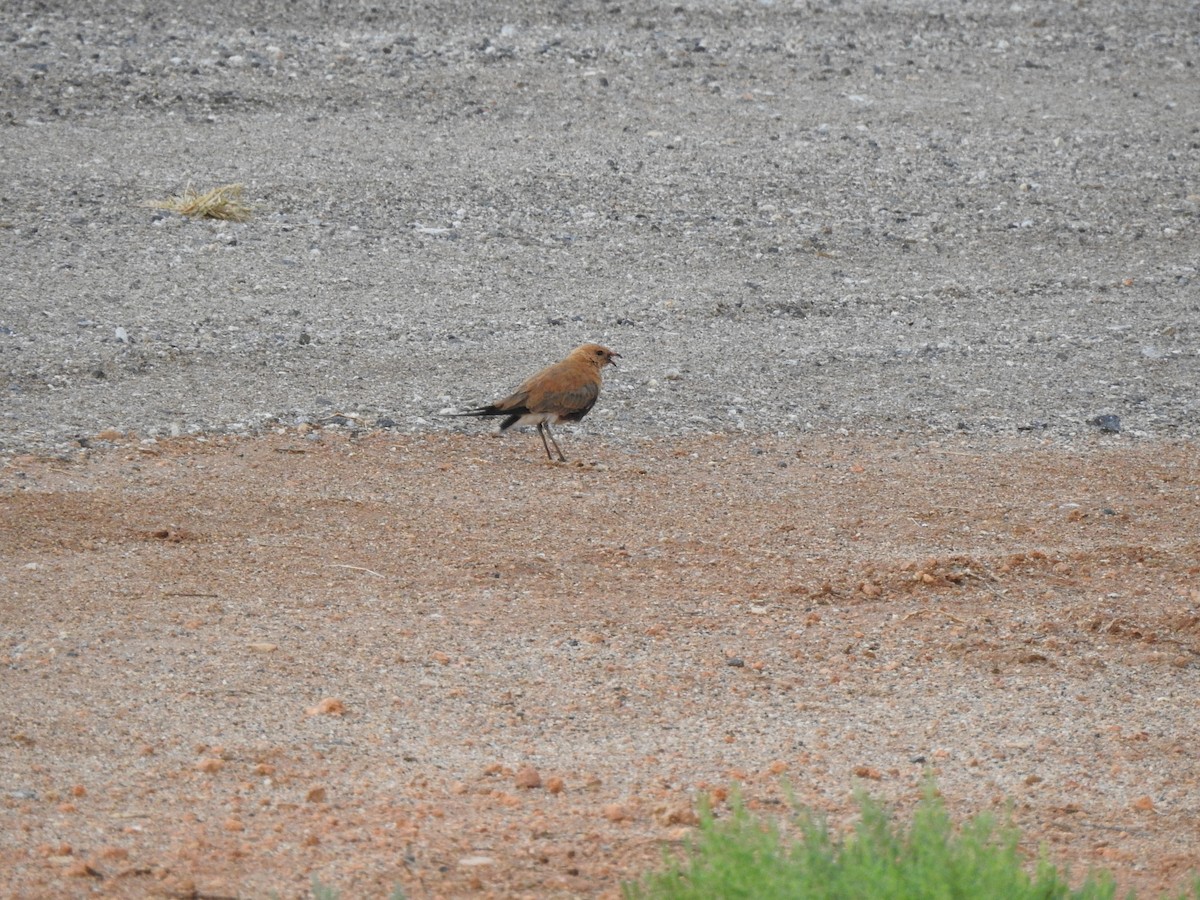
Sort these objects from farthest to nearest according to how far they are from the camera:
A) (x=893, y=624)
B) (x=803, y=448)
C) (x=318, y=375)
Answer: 1. (x=318, y=375)
2. (x=803, y=448)
3. (x=893, y=624)

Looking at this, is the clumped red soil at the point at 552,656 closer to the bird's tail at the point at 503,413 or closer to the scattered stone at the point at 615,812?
the scattered stone at the point at 615,812

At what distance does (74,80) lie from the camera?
47.5 ft

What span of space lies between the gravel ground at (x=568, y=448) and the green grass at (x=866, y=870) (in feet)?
1.87

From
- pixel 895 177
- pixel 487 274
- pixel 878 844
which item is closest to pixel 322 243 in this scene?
pixel 487 274

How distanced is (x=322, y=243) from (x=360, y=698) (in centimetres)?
692

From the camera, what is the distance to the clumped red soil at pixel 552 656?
4402mm

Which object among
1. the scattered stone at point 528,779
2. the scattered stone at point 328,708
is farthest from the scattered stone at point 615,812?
the scattered stone at point 328,708

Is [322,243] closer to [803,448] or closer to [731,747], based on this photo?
[803,448]

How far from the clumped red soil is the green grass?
1.82 feet

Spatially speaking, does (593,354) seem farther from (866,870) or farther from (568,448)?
(866,870)

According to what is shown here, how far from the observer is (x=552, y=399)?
8039 millimetres

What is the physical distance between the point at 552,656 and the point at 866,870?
7.84 feet

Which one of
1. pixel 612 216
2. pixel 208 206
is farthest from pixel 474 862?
pixel 612 216

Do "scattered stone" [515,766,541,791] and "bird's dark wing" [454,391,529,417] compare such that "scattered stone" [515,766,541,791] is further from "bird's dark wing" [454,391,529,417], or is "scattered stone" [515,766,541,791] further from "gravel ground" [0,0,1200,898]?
"bird's dark wing" [454,391,529,417]
